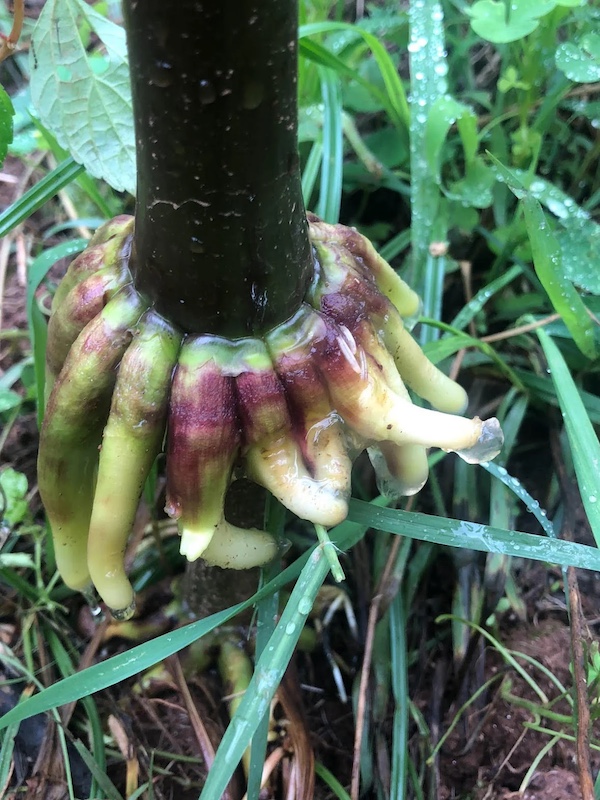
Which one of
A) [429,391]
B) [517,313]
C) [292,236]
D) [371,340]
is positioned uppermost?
[292,236]

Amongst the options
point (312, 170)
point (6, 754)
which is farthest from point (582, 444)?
point (6, 754)

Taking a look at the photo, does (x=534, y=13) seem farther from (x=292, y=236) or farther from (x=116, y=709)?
(x=116, y=709)

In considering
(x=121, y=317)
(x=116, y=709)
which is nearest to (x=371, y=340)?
(x=121, y=317)

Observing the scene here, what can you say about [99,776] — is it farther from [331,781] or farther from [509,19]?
[509,19]

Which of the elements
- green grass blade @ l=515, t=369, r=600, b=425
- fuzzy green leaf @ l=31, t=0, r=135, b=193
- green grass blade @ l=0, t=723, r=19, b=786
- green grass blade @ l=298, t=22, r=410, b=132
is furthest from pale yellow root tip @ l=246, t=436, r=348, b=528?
green grass blade @ l=298, t=22, r=410, b=132

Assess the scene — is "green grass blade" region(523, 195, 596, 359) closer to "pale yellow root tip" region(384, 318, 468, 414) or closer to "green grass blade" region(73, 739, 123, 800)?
"pale yellow root tip" region(384, 318, 468, 414)

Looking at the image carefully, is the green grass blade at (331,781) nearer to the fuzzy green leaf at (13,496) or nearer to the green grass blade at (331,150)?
the fuzzy green leaf at (13,496)
